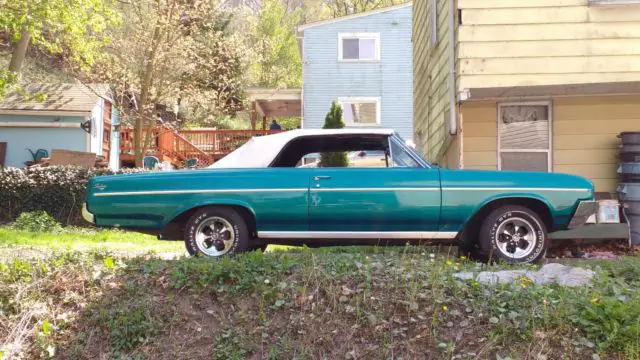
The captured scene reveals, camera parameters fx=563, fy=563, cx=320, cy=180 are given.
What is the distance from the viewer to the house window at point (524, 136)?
8.60 meters

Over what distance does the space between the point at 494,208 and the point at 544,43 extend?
11.6 feet

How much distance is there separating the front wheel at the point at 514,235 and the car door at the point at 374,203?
0.54 metres

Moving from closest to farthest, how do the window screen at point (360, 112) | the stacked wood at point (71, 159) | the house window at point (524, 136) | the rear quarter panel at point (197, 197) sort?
the rear quarter panel at point (197, 197) → the house window at point (524, 136) → the stacked wood at point (71, 159) → the window screen at point (360, 112)

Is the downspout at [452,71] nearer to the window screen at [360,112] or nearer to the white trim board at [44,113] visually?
the window screen at [360,112]

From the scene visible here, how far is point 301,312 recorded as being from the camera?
4.21 m

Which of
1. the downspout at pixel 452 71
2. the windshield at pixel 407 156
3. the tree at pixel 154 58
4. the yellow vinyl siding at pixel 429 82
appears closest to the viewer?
the windshield at pixel 407 156

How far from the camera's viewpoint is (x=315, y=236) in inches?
225

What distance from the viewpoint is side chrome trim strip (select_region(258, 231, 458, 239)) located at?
566cm

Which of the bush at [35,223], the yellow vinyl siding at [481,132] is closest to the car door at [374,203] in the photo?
the yellow vinyl siding at [481,132]

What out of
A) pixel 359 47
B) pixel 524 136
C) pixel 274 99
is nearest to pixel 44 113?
pixel 274 99

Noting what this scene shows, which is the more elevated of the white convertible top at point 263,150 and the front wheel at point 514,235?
the white convertible top at point 263,150

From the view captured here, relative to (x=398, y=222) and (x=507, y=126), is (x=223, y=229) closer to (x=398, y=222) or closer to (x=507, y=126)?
(x=398, y=222)

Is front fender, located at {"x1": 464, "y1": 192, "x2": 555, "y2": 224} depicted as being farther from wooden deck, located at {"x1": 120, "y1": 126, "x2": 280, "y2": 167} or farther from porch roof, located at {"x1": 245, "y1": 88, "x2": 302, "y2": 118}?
wooden deck, located at {"x1": 120, "y1": 126, "x2": 280, "y2": 167}

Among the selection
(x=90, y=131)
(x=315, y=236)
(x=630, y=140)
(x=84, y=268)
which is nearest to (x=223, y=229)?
(x=315, y=236)
